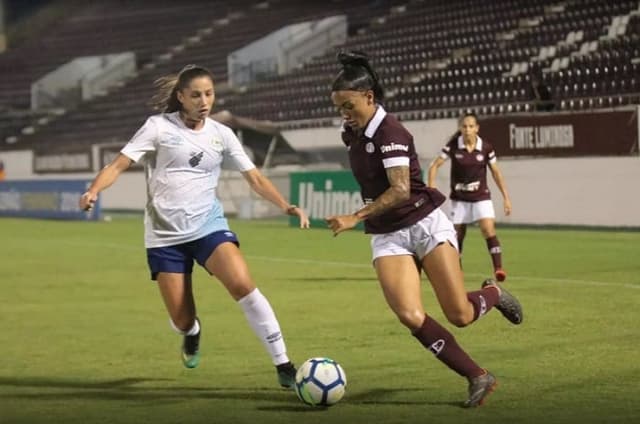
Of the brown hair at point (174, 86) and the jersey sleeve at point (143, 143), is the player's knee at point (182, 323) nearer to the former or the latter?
the jersey sleeve at point (143, 143)

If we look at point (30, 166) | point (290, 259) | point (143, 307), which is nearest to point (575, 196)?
point (290, 259)

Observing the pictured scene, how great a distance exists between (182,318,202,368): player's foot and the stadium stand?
19.5 metres

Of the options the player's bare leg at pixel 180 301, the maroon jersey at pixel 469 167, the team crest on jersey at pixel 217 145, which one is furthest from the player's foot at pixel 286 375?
the maroon jersey at pixel 469 167

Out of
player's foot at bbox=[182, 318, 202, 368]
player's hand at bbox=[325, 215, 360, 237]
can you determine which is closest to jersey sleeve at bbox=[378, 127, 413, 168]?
player's hand at bbox=[325, 215, 360, 237]

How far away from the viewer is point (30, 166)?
48.9 metres

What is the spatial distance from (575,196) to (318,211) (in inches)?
236

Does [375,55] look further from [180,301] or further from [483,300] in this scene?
[483,300]

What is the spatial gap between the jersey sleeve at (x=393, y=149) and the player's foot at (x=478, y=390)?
1337 millimetres

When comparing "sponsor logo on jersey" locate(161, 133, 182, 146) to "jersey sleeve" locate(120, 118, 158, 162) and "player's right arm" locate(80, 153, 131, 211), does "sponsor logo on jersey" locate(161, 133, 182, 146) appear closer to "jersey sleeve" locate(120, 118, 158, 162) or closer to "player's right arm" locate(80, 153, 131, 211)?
"jersey sleeve" locate(120, 118, 158, 162)

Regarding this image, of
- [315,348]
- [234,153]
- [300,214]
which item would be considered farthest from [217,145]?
[315,348]

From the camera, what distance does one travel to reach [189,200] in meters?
8.55

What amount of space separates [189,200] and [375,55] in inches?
1290

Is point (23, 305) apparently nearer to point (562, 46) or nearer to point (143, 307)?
point (143, 307)

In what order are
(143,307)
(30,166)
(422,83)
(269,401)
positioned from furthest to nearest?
(30,166) < (422,83) < (143,307) < (269,401)
